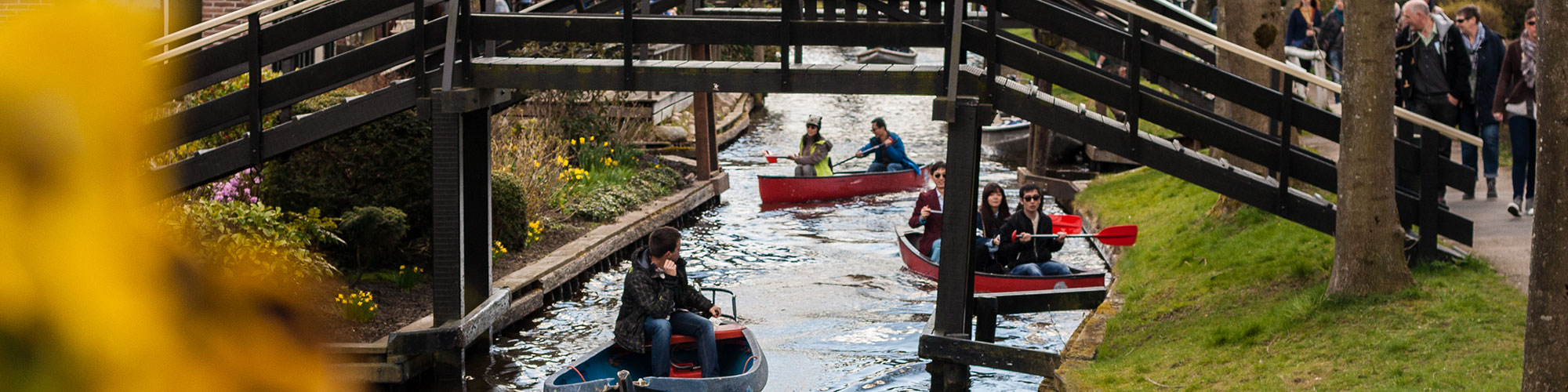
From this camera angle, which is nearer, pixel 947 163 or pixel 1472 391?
pixel 1472 391

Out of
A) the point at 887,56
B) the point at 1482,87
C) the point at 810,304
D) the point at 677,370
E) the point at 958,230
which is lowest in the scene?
the point at 810,304

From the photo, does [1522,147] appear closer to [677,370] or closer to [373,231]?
[677,370]

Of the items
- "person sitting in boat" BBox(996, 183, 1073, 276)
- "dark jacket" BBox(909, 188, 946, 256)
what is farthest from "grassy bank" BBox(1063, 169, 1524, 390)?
"dark jacket" BBox(909, 188, 946, 256)

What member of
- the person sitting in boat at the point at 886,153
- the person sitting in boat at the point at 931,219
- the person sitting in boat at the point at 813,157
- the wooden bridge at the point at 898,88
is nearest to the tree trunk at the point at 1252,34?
the person sitting in boat at the point at 931,219

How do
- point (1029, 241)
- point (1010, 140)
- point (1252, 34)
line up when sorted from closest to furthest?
point (1029, 241), point (1252, 34), point (1010, 140)

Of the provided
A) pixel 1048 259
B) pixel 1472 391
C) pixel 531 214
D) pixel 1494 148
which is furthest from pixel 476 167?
pixel 1494 148

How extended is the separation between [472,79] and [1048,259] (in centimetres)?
627

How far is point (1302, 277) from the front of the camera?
10352 millimetres

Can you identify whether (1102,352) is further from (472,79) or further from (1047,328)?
(472,79)

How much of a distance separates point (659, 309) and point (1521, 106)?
23.3 ft

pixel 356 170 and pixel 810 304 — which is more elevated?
pixel 356 170

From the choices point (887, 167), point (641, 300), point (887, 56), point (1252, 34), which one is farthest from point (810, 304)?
point (887, 56)

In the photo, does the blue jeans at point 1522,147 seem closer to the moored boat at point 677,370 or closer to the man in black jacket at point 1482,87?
the man in black jacket at point 1482,87

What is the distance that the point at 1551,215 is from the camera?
541 cm
